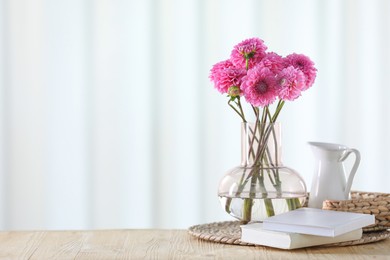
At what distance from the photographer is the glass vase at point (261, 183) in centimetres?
158

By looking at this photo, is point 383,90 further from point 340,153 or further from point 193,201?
point 340,153

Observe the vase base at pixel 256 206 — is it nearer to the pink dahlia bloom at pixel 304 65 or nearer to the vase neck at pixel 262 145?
the vase neck at pixel 262 145

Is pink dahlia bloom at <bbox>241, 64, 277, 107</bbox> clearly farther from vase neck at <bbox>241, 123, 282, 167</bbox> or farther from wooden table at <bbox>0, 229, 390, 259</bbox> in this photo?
wooden table at <bbox>0, 229, 390, 259</bbox>

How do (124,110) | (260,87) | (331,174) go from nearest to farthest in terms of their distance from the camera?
1. (260,87)
2. (331,174)
3. (124,110)

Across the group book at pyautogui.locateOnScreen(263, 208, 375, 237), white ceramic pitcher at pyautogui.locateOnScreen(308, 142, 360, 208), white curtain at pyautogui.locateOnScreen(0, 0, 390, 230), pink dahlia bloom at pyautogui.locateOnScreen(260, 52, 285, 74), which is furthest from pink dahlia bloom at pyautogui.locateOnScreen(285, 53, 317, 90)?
white curtain at pyautogui.locateOnScreen(0, 0, 390, 230)

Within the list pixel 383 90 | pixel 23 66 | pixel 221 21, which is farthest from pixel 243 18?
pixel 23 66

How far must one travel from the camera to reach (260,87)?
1.55 metres

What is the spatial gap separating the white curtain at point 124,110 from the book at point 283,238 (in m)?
1.61

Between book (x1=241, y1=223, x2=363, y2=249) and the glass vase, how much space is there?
65 mm

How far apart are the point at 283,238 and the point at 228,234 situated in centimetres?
18

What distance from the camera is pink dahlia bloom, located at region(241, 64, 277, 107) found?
1545mm

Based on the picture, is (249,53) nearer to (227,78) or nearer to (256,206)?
(227,78)

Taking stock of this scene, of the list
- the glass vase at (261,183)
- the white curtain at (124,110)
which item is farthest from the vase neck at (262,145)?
the white curtain at (124,110)

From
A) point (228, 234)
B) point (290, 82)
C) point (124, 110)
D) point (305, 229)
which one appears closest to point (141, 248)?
point (228, 234)
